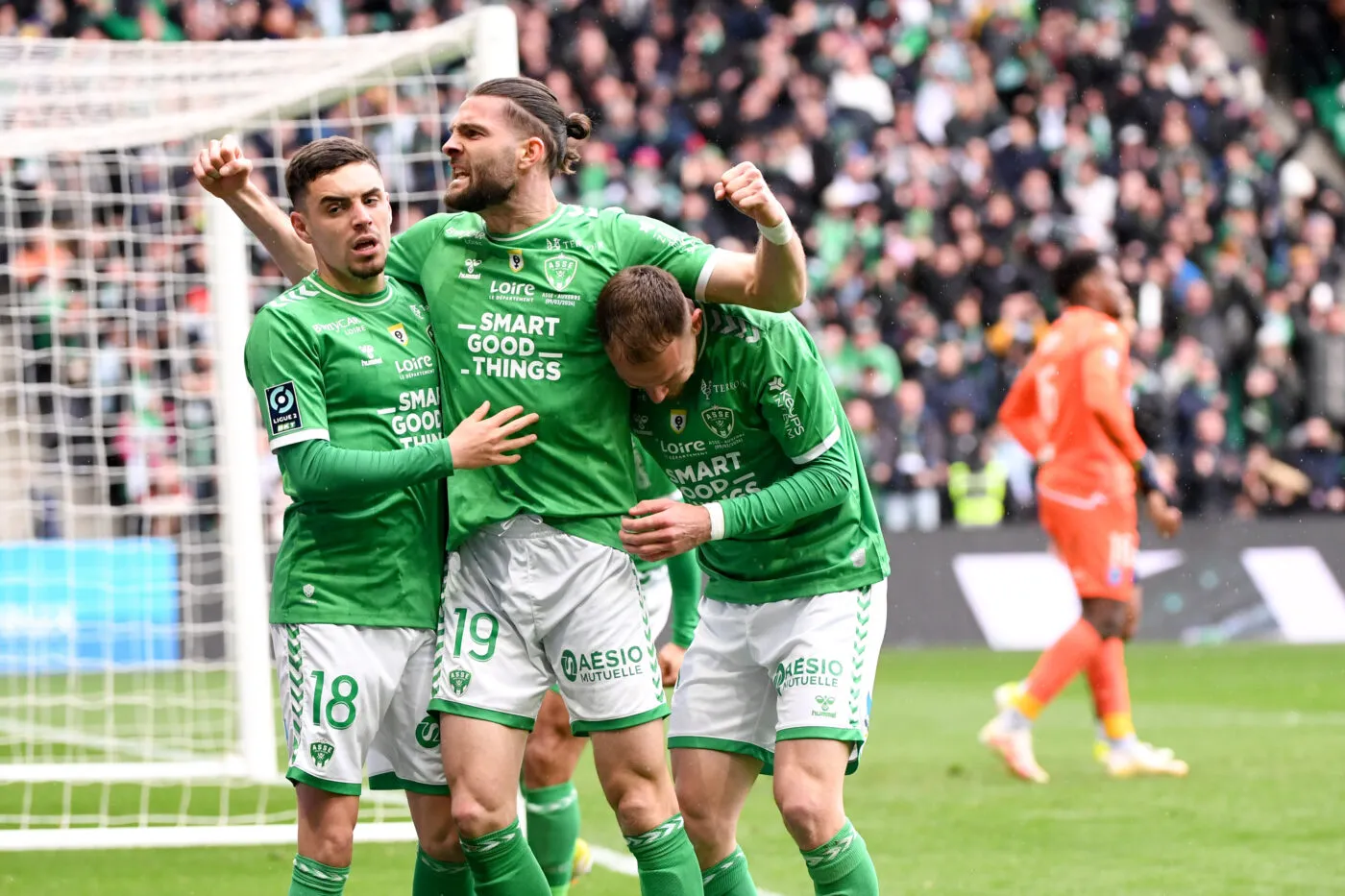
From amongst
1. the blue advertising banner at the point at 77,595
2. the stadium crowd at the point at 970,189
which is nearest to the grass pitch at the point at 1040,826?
the blue advertising banner at the point at 77,595

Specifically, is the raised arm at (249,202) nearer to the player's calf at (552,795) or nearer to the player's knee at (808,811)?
the player's calf at (552,795)

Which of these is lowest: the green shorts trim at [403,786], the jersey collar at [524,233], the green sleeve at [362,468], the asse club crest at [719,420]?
the green shorts trim at [403,786]

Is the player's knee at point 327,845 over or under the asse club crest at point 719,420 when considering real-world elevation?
under

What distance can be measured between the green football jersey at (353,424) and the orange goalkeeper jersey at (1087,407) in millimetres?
4654

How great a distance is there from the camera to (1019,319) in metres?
16.7

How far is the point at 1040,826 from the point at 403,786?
3.34 m

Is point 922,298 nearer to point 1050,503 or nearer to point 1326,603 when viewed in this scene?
point 1326,603

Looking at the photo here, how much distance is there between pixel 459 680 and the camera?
14.2 feet

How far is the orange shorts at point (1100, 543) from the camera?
8.42 metres

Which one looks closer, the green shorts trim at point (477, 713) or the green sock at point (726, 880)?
the green shorts trim at point (477, 713)

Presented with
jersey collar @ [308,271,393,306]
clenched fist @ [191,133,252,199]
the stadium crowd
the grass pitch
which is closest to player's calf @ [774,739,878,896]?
jersey collar @ [308,271,393,306]

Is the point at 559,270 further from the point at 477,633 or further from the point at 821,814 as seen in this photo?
the point at 821,814

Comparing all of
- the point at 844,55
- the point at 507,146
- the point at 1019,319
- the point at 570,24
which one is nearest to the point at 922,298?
the point at 1019,319

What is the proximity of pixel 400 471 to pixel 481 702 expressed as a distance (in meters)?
0.56
